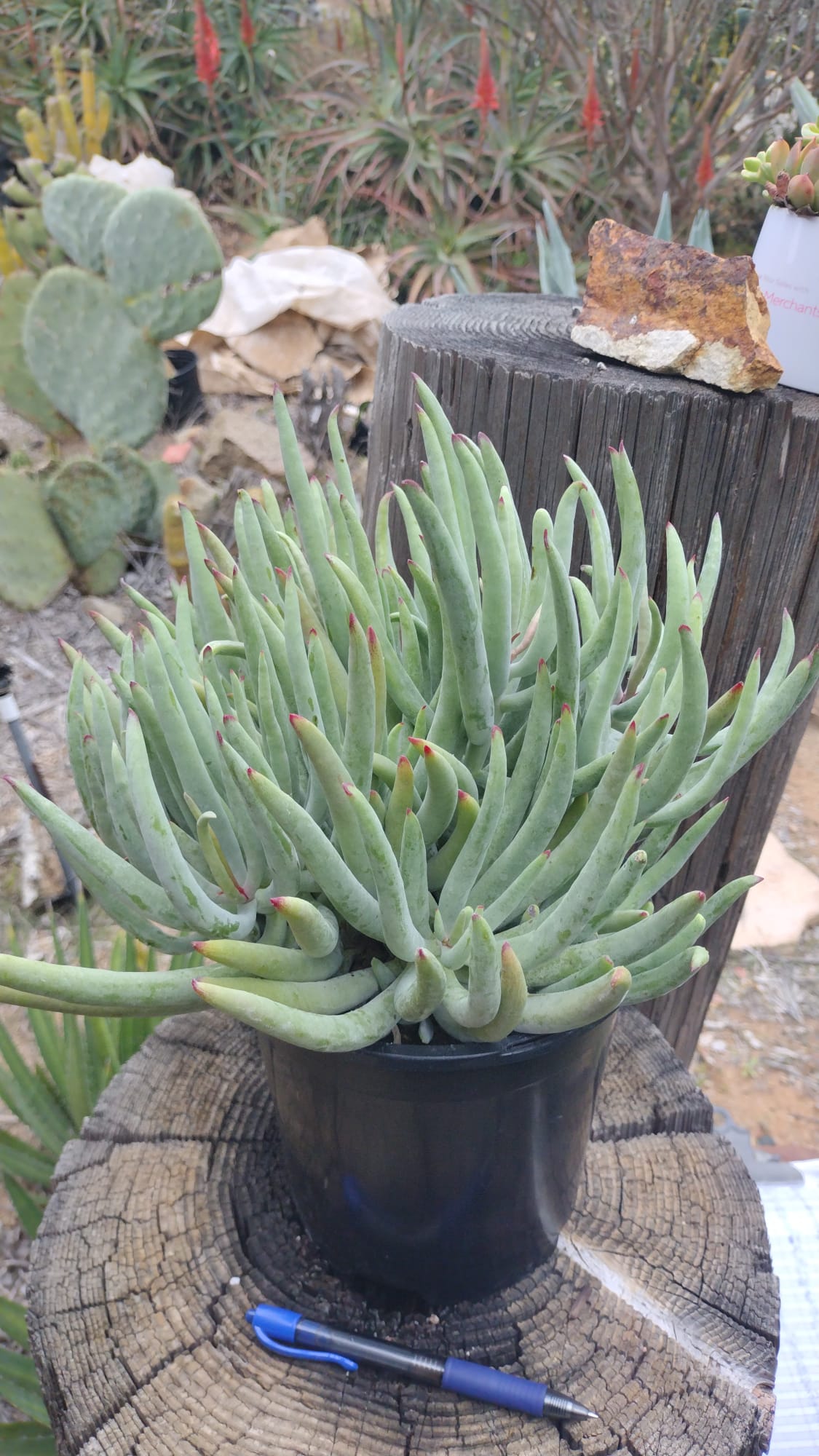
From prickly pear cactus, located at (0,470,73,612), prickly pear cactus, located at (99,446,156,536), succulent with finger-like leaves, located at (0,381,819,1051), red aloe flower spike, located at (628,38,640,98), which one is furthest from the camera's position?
red aloe flower spike, located at (628,38,640,98)

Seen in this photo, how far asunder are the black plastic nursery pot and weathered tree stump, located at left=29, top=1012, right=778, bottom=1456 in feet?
0.16

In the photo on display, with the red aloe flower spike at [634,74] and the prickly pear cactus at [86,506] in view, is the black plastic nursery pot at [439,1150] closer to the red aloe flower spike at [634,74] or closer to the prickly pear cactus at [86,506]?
the prickly pear cactus at [86,506]

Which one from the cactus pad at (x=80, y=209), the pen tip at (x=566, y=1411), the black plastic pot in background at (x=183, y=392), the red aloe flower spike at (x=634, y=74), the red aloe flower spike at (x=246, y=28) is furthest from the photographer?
the red aloe flower spike at (x=246, y=28)

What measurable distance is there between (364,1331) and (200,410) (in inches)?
155

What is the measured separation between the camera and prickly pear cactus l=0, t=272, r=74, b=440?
3.40m

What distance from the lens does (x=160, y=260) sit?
10.6 ft

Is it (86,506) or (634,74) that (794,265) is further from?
(634,74)

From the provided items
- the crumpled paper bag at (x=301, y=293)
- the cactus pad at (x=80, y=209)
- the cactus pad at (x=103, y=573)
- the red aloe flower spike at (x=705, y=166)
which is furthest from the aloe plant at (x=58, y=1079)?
the red aloe flower spike at (x=705, y=166)

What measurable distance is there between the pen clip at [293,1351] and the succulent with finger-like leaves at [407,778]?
0.82ft

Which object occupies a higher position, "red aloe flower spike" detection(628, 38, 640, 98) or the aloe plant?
"red aloe flower spike" detection(628, 38, 640, 98)

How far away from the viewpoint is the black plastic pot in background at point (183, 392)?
4051mm

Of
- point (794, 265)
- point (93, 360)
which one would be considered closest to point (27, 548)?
point (93, 360)

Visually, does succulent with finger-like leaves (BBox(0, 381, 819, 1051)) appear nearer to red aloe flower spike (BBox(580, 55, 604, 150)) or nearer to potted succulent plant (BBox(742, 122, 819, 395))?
potted succulent plant (BBox(742, 122, 819, 395))

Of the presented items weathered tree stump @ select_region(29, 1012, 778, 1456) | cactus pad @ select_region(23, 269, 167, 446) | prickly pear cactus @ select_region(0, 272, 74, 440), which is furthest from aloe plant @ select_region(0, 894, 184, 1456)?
prickly pear cactus @ select_region(0, 272, 74, 440)
